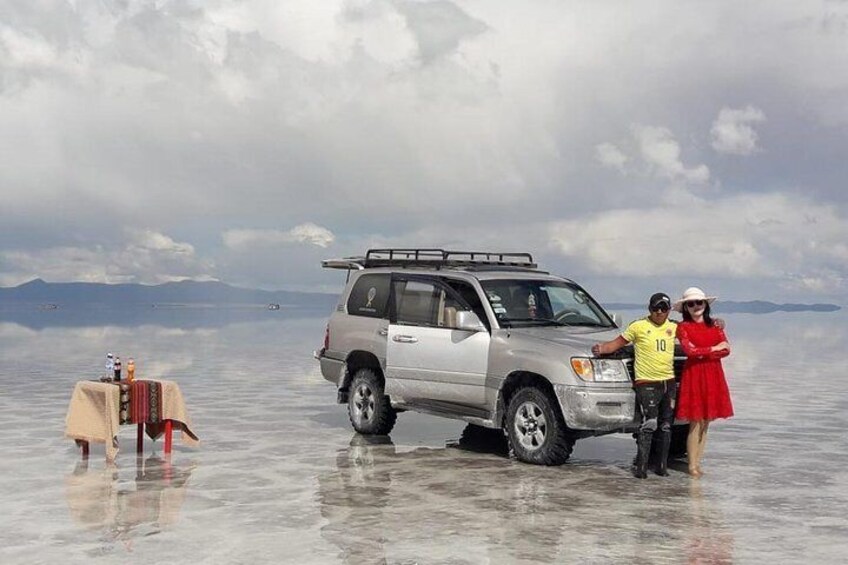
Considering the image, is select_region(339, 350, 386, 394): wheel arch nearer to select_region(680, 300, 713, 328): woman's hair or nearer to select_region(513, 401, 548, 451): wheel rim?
select_region(513, 401, 548, 451): wheel rim

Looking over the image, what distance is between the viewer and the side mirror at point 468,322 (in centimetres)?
1214

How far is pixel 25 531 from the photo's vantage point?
853 cm

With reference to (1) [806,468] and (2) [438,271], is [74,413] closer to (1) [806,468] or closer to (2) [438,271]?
(2) [438,271]

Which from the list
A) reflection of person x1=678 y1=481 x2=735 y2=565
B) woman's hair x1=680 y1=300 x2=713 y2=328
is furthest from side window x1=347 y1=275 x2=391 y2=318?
reflection of person x1=678 y1=481 x2=735 y2=565

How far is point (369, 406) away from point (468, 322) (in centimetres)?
271

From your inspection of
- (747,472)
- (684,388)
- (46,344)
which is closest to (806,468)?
(747,472)

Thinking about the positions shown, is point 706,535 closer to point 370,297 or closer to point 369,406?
point 369,406

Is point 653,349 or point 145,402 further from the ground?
point 653,349

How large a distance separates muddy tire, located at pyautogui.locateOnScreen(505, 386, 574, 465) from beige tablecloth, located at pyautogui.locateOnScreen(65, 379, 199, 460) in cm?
378

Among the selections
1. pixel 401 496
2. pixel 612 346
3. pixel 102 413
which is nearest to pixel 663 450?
pixel 612 346

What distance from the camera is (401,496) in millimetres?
9984

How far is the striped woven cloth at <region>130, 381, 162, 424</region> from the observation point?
1228 centimetres

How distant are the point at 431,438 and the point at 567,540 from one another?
6.14m

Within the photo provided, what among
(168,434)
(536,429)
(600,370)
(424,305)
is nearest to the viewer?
(600,370)
